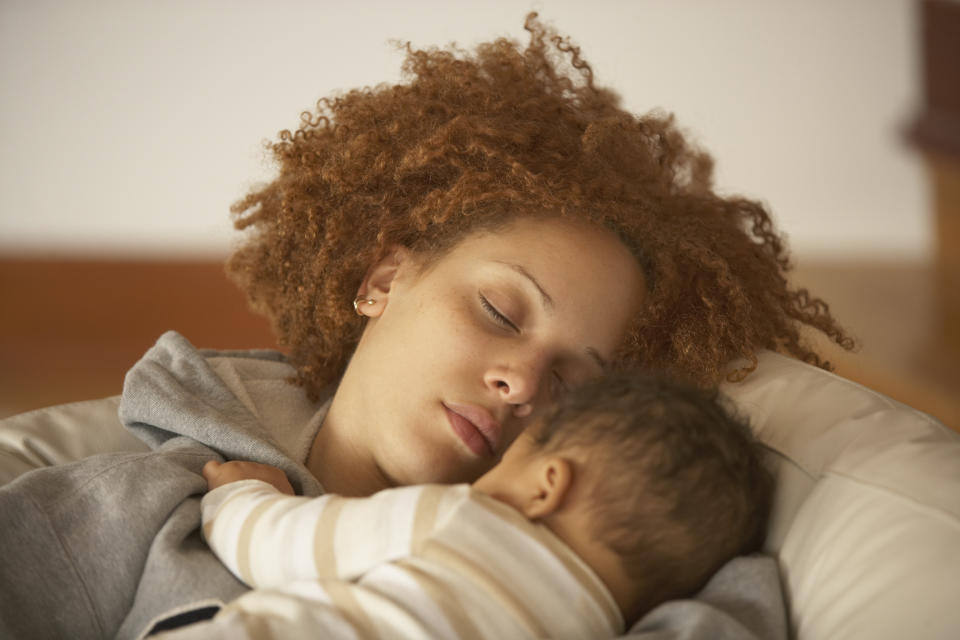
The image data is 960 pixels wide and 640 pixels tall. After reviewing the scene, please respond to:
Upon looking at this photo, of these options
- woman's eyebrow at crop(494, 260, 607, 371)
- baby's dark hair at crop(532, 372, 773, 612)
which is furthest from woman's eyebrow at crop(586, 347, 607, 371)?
baby's dark hair at crop(532, 372, 773, 612)

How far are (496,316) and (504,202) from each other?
0.24 metres

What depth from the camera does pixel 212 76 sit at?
3600 millimetres

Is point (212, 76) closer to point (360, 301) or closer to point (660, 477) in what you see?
point (360, 301)

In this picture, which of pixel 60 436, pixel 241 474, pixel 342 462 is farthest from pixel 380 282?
pixel 60 436

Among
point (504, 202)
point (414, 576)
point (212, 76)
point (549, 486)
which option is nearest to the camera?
point (414, 576)

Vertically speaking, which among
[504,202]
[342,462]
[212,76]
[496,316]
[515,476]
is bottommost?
[342,462]

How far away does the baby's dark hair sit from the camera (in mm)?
974

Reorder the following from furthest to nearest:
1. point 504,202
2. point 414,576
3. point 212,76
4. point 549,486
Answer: point 212,76, point 504,202, point 549,486, point 414,576

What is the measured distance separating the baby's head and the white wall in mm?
2622

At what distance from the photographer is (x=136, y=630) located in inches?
41.7

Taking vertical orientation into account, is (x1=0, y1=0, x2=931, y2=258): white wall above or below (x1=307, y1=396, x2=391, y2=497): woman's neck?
above

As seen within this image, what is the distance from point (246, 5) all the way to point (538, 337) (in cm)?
283

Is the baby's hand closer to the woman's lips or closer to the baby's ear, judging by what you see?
the woman's lips

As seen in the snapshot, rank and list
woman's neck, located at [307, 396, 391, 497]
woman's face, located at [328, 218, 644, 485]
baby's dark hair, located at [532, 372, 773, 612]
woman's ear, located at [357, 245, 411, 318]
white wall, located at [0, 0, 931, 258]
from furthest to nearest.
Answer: white wall, located at [0, 0, 931, 258] → woman's ear, located at [357, 245, 411, 318] → woman's neck, located at [307, 396, 391, 497] → woman's face, located at [328, 218, 644, 485] → baby's dark hair, located at [532, 372, 773, 612]
